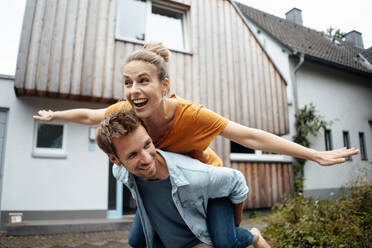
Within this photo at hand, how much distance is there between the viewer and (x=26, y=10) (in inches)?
219

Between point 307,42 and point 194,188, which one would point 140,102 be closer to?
point 194,188

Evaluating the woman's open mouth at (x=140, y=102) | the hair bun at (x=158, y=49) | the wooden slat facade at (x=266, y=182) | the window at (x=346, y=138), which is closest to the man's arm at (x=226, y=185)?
the woman's open mouth at (x=140, y=102)

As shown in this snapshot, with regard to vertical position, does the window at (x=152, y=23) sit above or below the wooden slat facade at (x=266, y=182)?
above

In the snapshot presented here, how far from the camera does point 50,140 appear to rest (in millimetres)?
5918

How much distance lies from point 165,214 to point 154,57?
1181 millimetres

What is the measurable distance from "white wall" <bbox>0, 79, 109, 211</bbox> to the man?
4096 mm

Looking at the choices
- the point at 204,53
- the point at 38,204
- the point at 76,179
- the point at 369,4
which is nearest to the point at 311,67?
the point at 204,53

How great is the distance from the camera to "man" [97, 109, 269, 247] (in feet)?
6.06

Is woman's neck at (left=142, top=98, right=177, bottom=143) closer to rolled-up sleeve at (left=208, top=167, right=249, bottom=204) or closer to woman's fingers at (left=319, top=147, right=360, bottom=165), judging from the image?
rolled-up sleeve at (left=208, top=167, right=249, bottom=204)

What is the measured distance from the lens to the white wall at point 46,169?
548 cm

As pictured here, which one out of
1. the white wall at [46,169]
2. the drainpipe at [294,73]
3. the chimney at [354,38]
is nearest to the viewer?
the white wall at [46,169]

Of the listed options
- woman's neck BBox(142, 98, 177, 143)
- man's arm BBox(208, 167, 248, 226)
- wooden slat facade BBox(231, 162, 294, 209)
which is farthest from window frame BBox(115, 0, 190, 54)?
man's arm BBox(208, 167, 248, 226)

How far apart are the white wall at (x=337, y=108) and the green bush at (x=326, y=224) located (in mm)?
5563

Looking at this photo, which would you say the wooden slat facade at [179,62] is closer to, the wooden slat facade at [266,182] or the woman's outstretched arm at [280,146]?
the wooden slat facade at [266,182]
